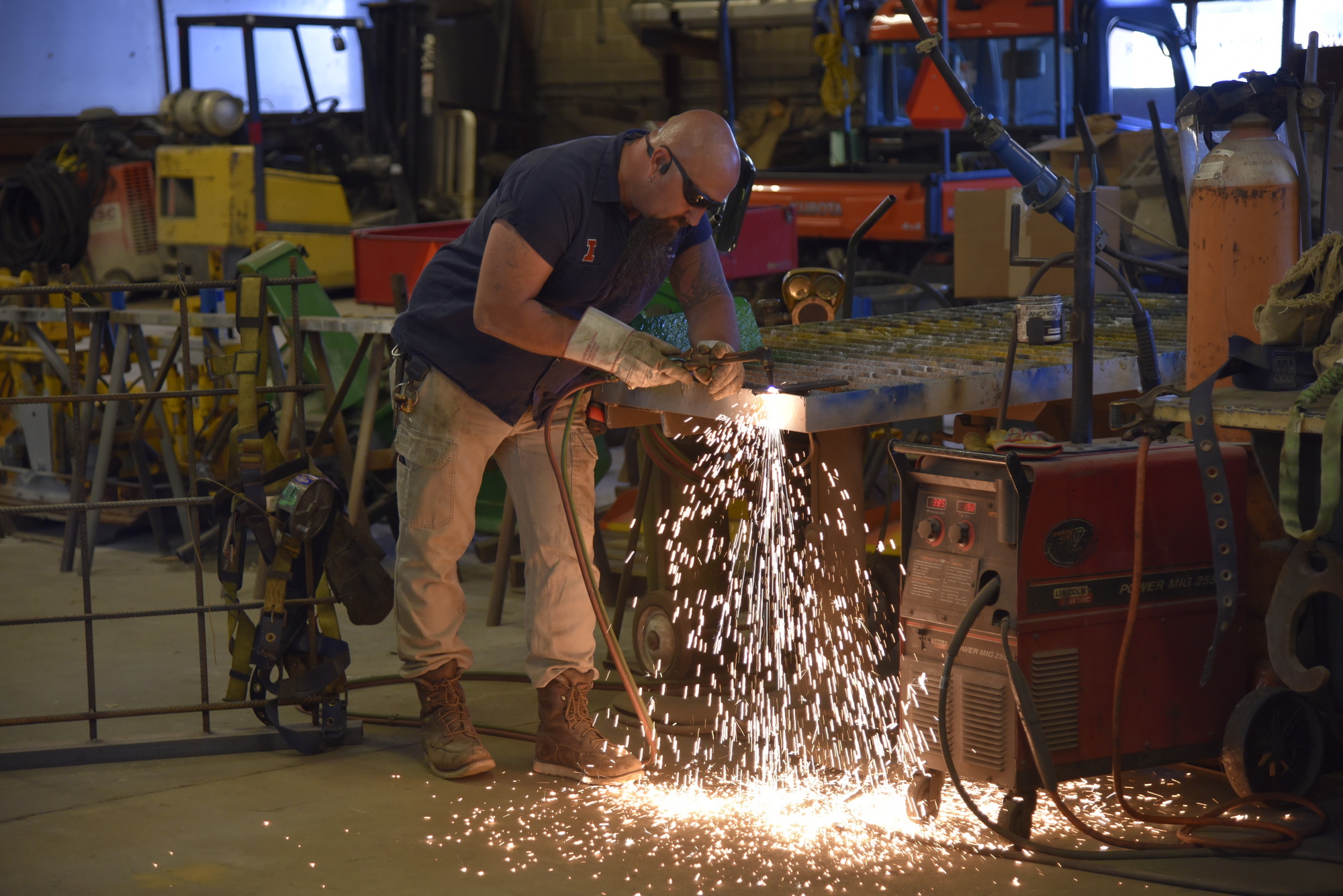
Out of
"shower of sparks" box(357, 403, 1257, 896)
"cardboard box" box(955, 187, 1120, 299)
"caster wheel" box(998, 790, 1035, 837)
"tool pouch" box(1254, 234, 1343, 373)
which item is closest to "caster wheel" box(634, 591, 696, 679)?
"shower of sparks" box(357, 403, 1257, 896)

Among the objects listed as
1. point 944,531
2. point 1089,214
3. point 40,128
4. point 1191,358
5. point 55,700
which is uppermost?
point 40,128

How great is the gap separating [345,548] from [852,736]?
1.42 metres

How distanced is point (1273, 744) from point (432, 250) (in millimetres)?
3645

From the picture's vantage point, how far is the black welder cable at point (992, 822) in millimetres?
2967

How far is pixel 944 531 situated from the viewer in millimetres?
3178

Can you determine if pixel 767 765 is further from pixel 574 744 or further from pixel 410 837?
pixel 410 837

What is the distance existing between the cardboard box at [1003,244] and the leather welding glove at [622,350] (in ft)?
7.34

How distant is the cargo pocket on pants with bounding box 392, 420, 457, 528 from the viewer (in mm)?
3527

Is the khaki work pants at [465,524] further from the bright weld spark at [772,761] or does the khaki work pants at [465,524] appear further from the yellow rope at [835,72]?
the yellow rope at [835,72]

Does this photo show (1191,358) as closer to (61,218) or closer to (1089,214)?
(1089,214)

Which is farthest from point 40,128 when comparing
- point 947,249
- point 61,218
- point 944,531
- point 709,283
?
point 944,531

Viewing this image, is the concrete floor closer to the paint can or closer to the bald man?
the bald man

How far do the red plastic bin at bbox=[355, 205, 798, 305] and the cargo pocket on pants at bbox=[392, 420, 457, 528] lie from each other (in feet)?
5.65

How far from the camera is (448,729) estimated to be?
3.64 metres
